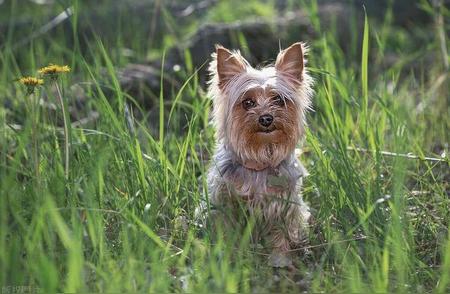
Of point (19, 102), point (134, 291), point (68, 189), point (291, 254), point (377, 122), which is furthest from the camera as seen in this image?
point (19, 102)

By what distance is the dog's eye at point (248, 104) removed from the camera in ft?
14.4

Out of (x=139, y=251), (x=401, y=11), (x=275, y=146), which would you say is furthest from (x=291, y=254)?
(x=401, y=11)

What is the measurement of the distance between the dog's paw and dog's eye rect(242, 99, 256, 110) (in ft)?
2.99

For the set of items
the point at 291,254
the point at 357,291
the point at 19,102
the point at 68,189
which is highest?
the point at 19,102

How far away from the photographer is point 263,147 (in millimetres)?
4379

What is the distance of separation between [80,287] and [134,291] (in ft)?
0.95

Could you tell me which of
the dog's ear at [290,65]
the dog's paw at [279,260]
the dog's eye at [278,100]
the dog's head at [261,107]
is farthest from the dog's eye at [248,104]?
the dog's paw at [279,260]

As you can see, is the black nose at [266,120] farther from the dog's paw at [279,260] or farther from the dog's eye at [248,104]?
the dog's paw at [279,260]

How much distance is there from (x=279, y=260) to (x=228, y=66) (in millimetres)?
1248

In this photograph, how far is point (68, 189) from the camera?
12.9ft

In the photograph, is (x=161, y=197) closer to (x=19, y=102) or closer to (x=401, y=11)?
Answer: (x=19, y=102)

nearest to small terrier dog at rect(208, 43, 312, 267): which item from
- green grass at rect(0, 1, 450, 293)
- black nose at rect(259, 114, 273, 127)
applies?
black nose at rect(259, 114, 273, 127)

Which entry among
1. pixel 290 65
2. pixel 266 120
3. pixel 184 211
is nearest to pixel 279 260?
pixel 184 211

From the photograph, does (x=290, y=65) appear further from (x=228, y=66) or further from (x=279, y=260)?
(x=279, y=260)
